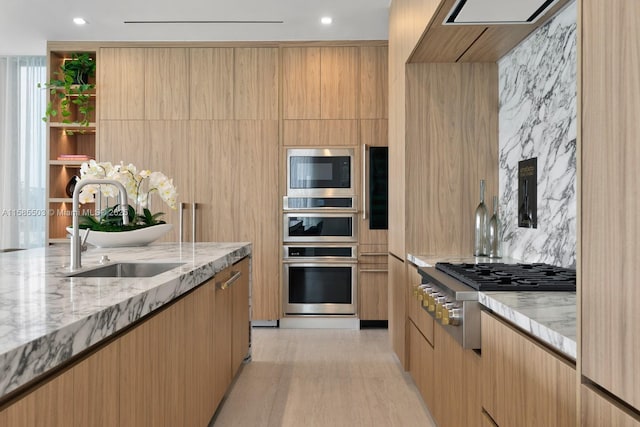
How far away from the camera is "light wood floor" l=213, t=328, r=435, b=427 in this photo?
104 inches

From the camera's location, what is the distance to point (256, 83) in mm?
4793

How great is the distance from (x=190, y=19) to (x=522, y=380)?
12.8ft

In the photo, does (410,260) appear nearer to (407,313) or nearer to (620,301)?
(407,313)

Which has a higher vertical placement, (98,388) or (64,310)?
(64,310)

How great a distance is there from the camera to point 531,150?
2.54 m

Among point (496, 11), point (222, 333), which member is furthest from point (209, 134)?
point (496, 11)

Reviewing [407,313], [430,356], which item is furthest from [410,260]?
[430,356]

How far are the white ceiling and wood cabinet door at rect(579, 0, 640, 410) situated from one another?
10.7ft

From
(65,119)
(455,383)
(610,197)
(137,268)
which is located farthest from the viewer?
(65,119)

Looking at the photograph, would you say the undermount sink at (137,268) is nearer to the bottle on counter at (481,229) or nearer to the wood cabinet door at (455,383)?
the wood cabinet door at (455,383)

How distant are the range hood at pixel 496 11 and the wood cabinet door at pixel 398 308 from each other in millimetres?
1465

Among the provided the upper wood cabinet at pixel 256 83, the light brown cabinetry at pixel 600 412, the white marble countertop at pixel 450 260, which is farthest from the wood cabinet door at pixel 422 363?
the upper wood cabinet at pixel 256 83

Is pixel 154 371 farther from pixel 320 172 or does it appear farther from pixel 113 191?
pixel 320 172

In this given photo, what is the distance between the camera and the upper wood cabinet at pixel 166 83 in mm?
4793
